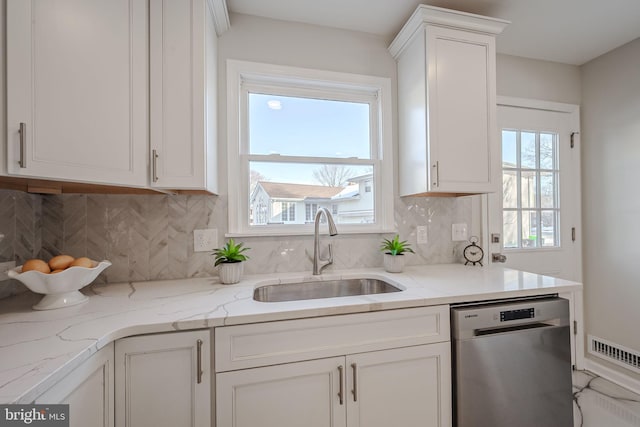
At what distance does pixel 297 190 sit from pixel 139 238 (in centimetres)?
95

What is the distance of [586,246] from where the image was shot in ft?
7.54

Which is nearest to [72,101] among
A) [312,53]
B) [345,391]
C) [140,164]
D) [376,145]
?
[140,164]

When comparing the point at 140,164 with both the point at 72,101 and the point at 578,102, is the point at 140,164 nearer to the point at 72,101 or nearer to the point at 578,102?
the point at 72,101

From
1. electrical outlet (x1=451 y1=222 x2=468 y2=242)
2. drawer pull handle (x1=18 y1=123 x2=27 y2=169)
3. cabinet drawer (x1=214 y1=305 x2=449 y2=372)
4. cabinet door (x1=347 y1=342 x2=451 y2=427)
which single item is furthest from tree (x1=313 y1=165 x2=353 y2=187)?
drawer pull handle (x1=18 y1=123 x2=27 y2=169)

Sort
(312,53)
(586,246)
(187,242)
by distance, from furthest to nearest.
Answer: (586,246), (312,53), (187,242)

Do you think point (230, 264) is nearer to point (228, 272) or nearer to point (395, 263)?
point (228, 272)

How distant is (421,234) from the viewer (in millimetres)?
1939

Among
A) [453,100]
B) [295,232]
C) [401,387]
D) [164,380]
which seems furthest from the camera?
[295,232]

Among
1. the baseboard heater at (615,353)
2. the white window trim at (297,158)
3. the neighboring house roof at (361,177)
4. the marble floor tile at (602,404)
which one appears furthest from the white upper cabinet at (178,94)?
the baseboard heater at (615,353)

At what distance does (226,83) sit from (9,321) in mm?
1447

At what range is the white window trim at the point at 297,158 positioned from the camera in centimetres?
168

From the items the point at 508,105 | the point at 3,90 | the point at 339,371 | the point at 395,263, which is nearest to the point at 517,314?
the point at 395,263

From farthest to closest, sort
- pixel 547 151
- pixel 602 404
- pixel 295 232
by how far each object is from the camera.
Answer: pixel 547 151 < pixel 602 404 < pixel 295 232

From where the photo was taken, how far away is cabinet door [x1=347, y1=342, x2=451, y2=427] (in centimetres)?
111
